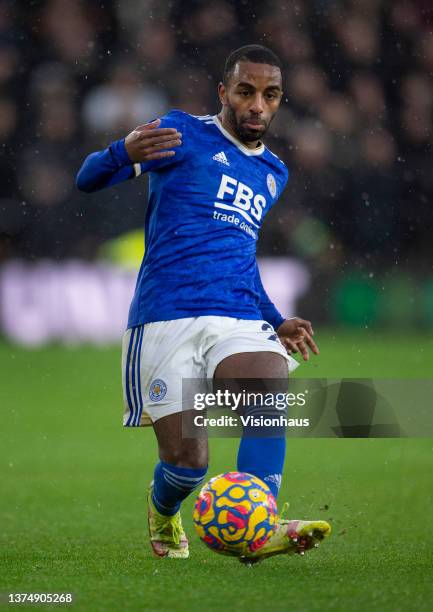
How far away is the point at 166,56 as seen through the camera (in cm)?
1271

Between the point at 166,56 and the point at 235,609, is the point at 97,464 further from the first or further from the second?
the point at 166,56

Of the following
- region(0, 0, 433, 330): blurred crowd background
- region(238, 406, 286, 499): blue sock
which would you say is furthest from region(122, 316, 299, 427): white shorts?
region(0, 0, 433, 330): blurred crowd background

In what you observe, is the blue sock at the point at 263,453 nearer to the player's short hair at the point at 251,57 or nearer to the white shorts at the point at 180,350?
the white shorts at the point at 180,350

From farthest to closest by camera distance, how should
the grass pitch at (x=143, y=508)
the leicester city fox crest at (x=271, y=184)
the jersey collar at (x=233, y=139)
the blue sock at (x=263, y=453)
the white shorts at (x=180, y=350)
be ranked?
the leicester city fox crest at (x=271, y=184) → the jersey collar at (x=233, y=139) → the white shorts at (x=180, y=350) → the blue sock at (x=263, y=453) → the grass pitch at (x=143, y=508)

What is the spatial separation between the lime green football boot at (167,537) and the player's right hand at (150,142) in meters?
1.43

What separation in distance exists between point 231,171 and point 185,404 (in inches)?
37.4

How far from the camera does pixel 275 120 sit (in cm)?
1263

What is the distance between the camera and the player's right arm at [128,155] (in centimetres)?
441

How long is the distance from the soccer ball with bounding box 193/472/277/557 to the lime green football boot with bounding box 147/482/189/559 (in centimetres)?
64

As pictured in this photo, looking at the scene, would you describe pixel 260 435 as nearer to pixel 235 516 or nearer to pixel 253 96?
pixel 235 516

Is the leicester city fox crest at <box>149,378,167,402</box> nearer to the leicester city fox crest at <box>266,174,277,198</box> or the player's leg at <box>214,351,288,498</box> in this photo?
the player's leg at <box>214,351,288,498</box>

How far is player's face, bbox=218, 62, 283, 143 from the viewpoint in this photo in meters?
4.66

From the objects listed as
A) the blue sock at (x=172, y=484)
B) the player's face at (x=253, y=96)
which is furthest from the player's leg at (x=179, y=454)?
the player's face at (x=253, y=96)

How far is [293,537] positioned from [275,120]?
9019mm
